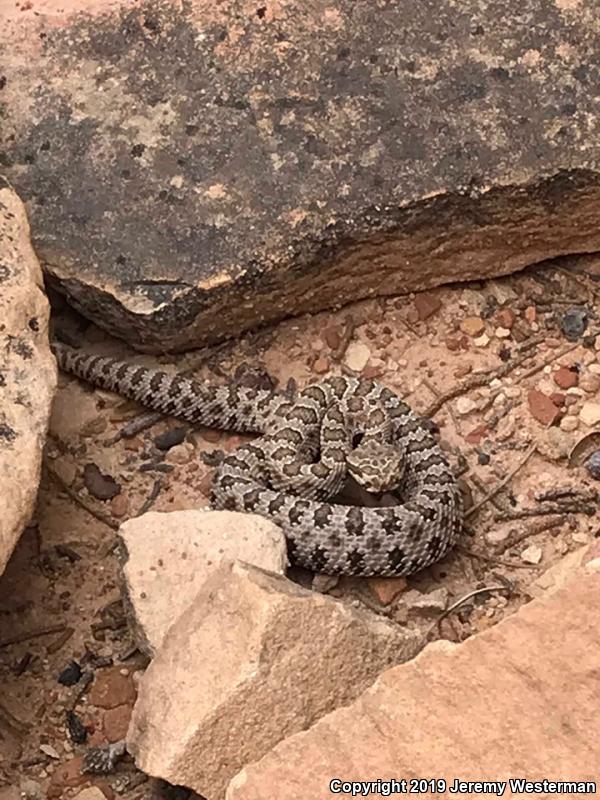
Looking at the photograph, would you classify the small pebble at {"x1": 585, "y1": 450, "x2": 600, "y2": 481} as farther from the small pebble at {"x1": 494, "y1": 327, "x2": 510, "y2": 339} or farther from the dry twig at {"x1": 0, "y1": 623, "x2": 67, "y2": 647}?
the dry twig at {"x1": 0, "y1": 623, "x2": 67, "y2": 647}

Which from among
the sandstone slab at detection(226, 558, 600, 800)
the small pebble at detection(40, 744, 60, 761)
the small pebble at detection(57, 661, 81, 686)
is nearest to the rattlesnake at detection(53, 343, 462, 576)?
the small pebble at detection(57, 661, 81, 686)

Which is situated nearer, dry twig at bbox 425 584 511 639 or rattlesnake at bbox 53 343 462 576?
dry twig at bbox 425 584 511 639

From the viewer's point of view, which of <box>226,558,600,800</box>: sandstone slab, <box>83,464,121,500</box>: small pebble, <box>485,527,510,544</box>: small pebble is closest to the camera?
<box>226,558,600,800</box>: sandstone slab

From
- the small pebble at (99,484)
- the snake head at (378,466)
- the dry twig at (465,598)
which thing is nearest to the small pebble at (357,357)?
the snake head at (378,466)

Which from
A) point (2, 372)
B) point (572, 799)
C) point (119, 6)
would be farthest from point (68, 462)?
point (572, 799)

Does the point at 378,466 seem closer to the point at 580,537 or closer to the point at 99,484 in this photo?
the point at 580,537

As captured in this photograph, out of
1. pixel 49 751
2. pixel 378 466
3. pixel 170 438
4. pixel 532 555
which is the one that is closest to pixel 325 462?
pixel 378 466
